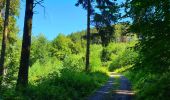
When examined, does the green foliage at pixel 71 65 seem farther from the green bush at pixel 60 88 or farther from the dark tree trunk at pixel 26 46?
the dark tree trunk at pixel 26 46

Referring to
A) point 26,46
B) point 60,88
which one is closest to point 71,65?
point 60,88

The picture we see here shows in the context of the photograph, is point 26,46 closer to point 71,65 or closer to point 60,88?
point 60,88

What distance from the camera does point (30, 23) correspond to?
Answer: 17.0m

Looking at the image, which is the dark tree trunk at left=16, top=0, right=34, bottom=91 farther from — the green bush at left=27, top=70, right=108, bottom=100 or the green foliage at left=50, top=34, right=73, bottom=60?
the green foliage at left=50, top=34, right=73, bottom=60

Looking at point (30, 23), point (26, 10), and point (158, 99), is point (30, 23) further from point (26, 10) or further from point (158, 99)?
point (158, 99)

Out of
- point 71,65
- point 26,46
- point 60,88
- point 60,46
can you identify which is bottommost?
point 60,88

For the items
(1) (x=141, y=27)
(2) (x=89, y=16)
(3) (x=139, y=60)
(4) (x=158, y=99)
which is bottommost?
(4) (x=158, y=99)

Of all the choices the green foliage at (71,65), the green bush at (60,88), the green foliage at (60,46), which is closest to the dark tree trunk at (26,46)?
the green bush at (60,88)

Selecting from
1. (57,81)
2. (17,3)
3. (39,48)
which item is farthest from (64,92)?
(39,48)

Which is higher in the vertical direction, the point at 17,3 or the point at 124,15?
the point at 17,3

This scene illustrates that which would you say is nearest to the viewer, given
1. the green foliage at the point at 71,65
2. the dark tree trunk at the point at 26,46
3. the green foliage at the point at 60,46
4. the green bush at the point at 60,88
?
the green bush at the point at 60,88

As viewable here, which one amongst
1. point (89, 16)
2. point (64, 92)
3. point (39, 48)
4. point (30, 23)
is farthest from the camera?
point (39, 48)

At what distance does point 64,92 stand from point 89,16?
2156cm

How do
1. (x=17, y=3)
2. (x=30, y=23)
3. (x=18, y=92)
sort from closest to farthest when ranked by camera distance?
(x=18, y=92) → (x=30, y=23) → (x=17, y=3)
